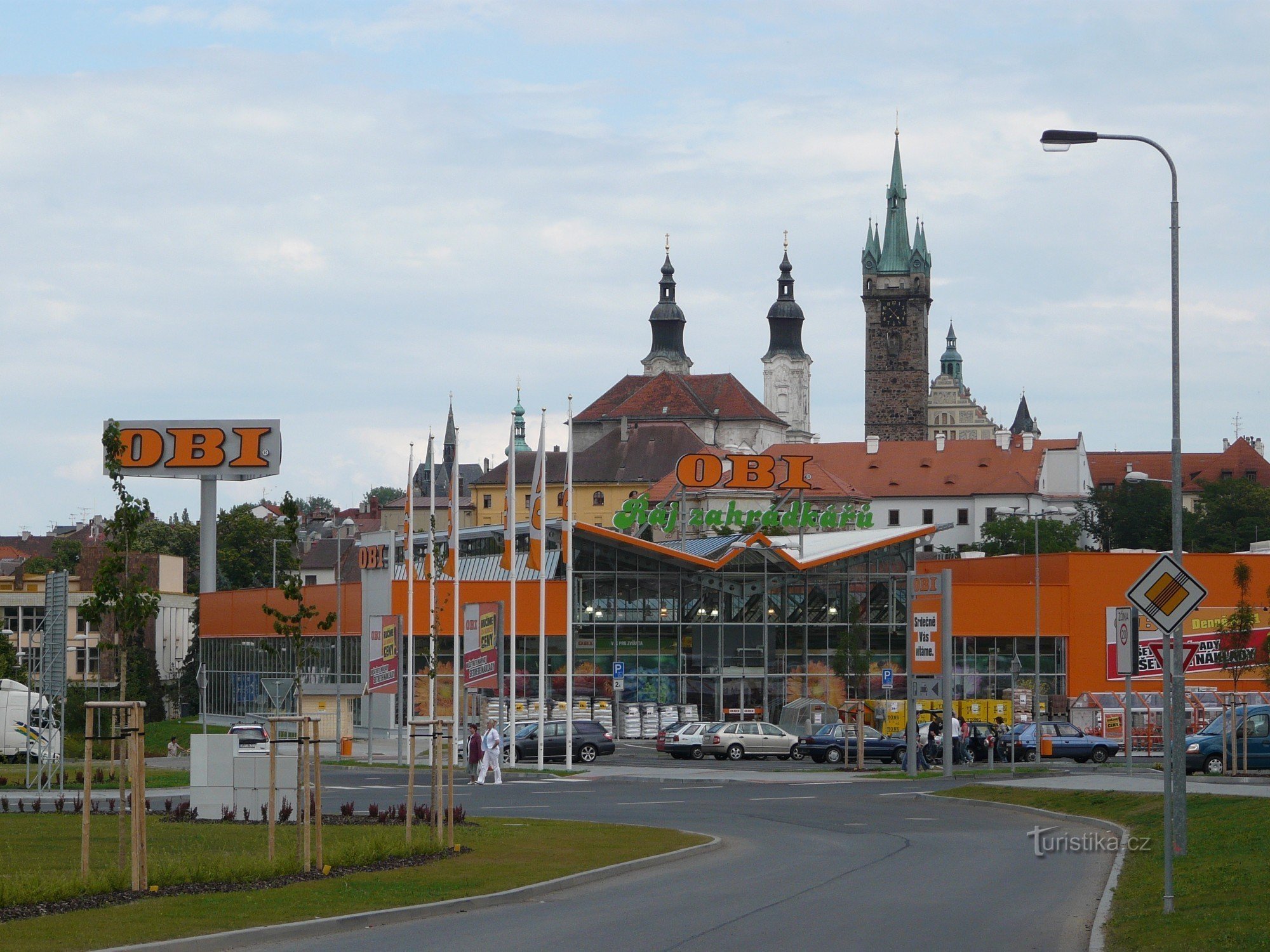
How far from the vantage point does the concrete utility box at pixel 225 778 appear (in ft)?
86.4

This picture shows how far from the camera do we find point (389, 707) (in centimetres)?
7000

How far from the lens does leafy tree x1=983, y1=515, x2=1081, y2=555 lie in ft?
452

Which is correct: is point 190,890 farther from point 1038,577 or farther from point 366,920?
point 1038,577

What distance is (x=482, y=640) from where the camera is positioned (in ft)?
151

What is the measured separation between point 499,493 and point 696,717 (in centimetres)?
10311

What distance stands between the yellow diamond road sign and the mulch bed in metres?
9.02

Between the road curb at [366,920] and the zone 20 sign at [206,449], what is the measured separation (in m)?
63.0

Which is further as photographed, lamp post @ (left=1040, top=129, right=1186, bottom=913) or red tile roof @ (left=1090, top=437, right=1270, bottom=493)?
red tile roof @ (left=1090, top=437, right=1270, bottom=493)

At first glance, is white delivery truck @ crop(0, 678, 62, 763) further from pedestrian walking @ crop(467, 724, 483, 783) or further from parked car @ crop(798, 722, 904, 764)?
parked car @ crop(798, 722, 904, 764)

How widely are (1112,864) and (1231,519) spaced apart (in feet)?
396

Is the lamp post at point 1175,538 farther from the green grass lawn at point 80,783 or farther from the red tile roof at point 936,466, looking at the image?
the red tile roof at point 936,466

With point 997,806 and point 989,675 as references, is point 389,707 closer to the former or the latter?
point 989,675

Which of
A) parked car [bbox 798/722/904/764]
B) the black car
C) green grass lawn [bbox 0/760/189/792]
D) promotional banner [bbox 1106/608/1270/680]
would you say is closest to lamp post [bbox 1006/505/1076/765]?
promotional banner [bbox 1106/608/1270/680]

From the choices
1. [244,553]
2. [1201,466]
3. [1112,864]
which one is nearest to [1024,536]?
[1201,466]
